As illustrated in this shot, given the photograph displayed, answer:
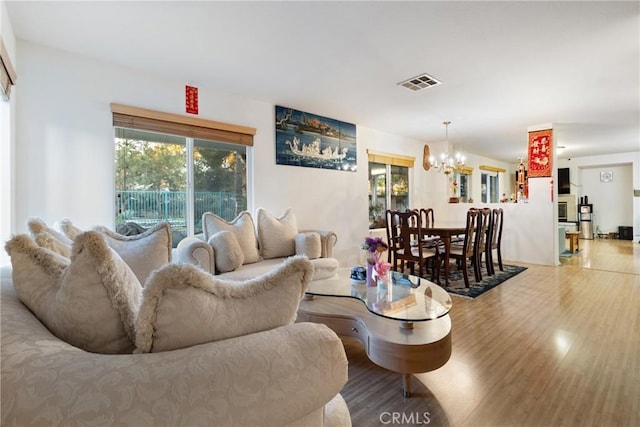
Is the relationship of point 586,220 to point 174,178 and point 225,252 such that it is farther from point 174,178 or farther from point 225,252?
point 174,178

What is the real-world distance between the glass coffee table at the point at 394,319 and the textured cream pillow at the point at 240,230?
0.99 meters

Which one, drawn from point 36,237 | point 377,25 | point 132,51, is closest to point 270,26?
point 377,25

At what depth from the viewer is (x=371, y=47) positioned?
2.59 meters

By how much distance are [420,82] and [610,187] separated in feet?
31.6

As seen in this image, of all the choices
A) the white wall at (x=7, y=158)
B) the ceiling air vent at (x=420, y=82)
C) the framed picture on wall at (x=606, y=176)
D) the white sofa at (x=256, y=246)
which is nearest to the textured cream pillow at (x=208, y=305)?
the white sofa at (x=256, y=246)

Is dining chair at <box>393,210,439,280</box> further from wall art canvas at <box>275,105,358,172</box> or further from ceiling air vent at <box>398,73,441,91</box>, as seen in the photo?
ceiling air vent at <box>398,73,441,91</box>

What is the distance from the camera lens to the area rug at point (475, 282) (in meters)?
3.66

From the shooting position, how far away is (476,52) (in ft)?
8.77

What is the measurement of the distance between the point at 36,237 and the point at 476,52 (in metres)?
3.30

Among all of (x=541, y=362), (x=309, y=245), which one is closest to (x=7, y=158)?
(x=309, y=245)

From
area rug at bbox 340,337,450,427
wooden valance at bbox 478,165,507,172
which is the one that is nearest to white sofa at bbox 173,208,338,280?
area rug at bbox 340,337,450,427

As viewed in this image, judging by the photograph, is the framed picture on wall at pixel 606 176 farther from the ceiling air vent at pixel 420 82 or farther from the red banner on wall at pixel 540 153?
the ceiling air vent at pixel 420 82

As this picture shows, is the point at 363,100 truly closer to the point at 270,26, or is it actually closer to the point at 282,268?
the point at 270,26

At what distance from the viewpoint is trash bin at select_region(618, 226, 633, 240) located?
8602 millimetres
